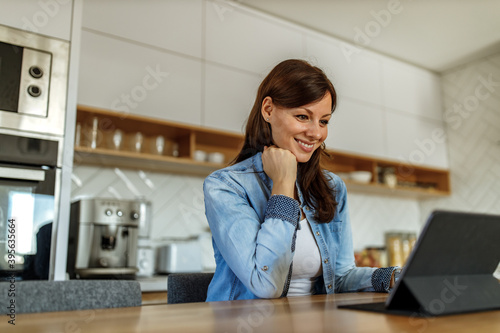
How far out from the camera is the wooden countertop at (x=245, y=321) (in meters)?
0.54

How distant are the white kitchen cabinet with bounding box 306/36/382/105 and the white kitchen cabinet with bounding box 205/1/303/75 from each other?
232 millimetres

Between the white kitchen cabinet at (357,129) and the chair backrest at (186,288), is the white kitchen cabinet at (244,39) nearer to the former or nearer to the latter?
the white kitchen cabinet at (357,129)

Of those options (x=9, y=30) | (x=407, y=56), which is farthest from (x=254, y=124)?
(x=407, y=56)

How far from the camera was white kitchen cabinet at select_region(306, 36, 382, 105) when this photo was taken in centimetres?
379

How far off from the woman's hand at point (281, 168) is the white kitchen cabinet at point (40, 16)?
135cm

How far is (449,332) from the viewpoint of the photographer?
0.52 m

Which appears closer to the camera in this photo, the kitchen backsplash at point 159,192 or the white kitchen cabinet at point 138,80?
the white kitchen cabinet at point 138,80

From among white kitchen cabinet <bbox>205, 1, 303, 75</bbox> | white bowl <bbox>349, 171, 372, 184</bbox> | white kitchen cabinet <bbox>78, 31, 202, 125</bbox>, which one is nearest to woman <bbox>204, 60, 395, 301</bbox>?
white kitchen cabinet <bbox>78, 31, 202, 125</bbox>

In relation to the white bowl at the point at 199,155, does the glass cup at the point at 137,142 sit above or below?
above

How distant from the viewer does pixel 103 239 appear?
2.38m

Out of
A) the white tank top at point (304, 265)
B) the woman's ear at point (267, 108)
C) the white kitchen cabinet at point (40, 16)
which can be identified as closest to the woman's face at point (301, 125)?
the woman's ear at point (267, 108)

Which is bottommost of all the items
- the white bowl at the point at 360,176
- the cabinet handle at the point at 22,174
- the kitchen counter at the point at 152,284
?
the kitchen counter at the point at 152,284

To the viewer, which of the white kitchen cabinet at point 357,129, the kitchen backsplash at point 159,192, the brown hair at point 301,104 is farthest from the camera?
the white kitchen cabinet at point 357,129

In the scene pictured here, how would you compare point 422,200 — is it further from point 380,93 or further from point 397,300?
point 397,300
